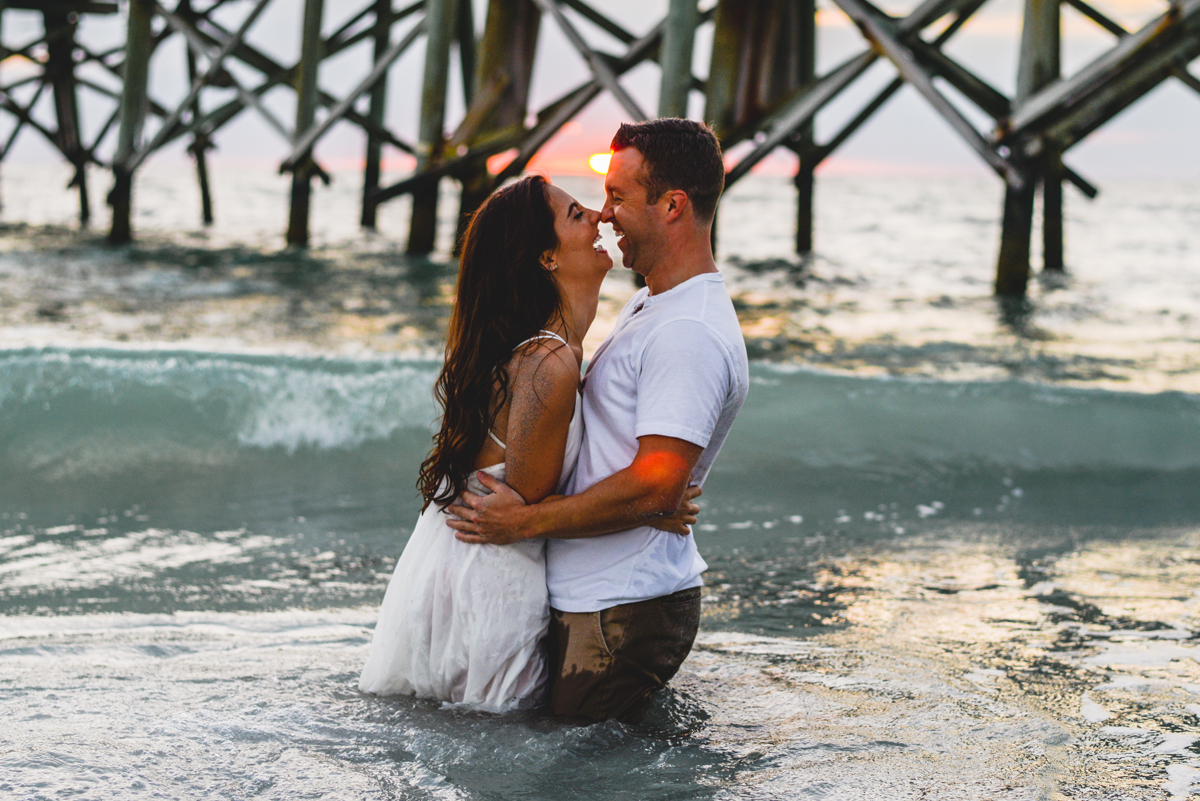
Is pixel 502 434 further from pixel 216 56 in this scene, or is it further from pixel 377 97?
pixel 377 97

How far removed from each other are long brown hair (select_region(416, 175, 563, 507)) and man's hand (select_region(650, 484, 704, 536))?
1.40ft

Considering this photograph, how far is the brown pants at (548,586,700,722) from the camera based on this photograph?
2480mm

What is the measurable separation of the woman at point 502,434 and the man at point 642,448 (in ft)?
0.21

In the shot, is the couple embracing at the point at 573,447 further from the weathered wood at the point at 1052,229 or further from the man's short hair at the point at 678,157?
the weathered wood at the point at 1052,229

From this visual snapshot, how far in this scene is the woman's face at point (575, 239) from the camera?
246 centimetres

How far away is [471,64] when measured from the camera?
12.9 m

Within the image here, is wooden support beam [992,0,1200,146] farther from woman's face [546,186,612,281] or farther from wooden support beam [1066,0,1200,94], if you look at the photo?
woman's face [546,186,612,281]

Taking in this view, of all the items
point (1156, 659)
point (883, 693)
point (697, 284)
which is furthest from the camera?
point (1156, 659)

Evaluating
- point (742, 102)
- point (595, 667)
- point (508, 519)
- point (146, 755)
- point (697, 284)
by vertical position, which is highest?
point (742, 102)

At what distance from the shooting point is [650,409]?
2.25 metres

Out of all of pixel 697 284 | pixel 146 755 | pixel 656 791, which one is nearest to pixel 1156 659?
pixel 656 791

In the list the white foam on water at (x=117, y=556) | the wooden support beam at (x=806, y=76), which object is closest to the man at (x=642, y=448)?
the white foam on water at (x=117, y=556)

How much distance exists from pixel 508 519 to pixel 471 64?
11.3 metres

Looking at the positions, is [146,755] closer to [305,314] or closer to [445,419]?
[445,419]
